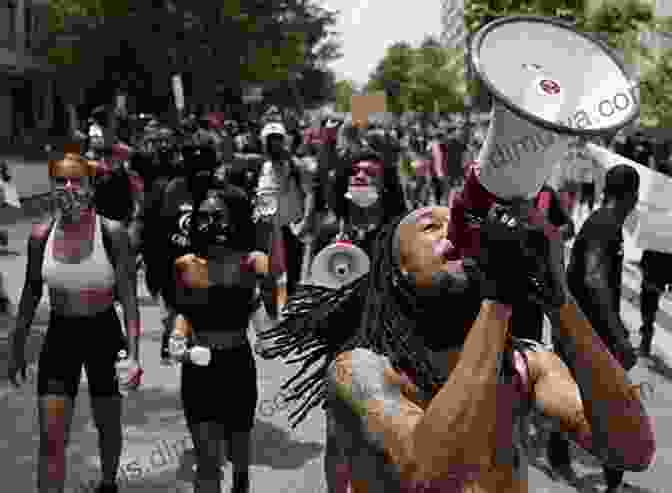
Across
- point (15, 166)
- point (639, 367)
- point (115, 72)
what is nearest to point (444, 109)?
point (115, 72)

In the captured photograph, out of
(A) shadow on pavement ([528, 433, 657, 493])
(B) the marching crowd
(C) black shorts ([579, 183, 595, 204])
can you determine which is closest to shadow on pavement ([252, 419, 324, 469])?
(B) the marching crowd

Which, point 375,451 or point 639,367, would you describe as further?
point 639,367

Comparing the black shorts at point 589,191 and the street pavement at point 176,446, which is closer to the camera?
the street pavement at point 176,446

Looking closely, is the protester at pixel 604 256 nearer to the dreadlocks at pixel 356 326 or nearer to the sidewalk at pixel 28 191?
the dreadlocks at pixel 356 326

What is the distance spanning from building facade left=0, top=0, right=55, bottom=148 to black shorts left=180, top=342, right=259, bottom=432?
40169 mm

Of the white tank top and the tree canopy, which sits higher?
the tree canopy

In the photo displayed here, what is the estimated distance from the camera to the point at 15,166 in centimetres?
3142

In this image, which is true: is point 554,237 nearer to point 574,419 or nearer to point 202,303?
point 574,419

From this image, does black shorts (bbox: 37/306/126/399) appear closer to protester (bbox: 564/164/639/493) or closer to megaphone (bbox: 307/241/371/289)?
megaphone (bbox: 307/241/371/289)

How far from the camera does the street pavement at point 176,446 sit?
18.0ft

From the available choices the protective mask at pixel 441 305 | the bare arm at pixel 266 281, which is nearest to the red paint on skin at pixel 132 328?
the bare arm at pixel 266 281

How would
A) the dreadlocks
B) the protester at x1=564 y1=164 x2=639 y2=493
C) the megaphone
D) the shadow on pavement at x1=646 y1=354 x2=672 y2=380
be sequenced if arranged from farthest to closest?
the shadow on pavement at x1=646 y1=354 x2=672 y2=380, the protester at x1=564 y1=164 x2=639 y2=493, the megaphone, the dreadlocks

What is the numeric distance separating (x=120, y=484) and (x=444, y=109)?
8634 cm

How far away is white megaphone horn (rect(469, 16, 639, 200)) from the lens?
5.22 feet
